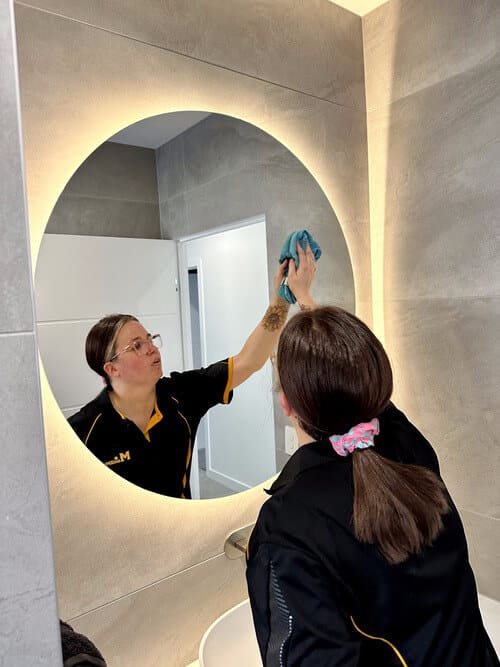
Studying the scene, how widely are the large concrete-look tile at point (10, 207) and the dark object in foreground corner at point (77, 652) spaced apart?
0.38 m

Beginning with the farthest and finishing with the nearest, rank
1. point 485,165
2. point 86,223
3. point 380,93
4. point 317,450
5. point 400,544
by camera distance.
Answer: point 380,93
point 485,165
point 86,223
point 317,450
point 400,544

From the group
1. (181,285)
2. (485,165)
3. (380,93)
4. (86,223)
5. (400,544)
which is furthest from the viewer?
(380,93)

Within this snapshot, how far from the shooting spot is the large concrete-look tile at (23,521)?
1.71 feet

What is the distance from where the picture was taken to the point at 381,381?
0.86 metres

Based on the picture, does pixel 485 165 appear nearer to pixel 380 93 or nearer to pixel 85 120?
pixel 380 93

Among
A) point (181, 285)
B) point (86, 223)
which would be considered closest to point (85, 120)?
point (86, 223)

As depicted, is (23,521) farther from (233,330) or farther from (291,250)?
(291,250)

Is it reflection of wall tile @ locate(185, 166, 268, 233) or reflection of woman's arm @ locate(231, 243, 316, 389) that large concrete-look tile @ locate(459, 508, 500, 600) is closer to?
reflection of woman's arm @ locate(231, 243, 316, 389)

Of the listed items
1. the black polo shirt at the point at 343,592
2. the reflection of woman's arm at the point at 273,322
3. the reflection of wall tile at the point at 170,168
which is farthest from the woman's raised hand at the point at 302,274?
the black polo shirt at the point at 343,592

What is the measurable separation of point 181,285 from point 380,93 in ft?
3.03

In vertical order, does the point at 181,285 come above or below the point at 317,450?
above

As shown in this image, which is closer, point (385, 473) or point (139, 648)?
point (385, 473)

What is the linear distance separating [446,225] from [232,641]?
1161 millimetres

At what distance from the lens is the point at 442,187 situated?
1437mm
